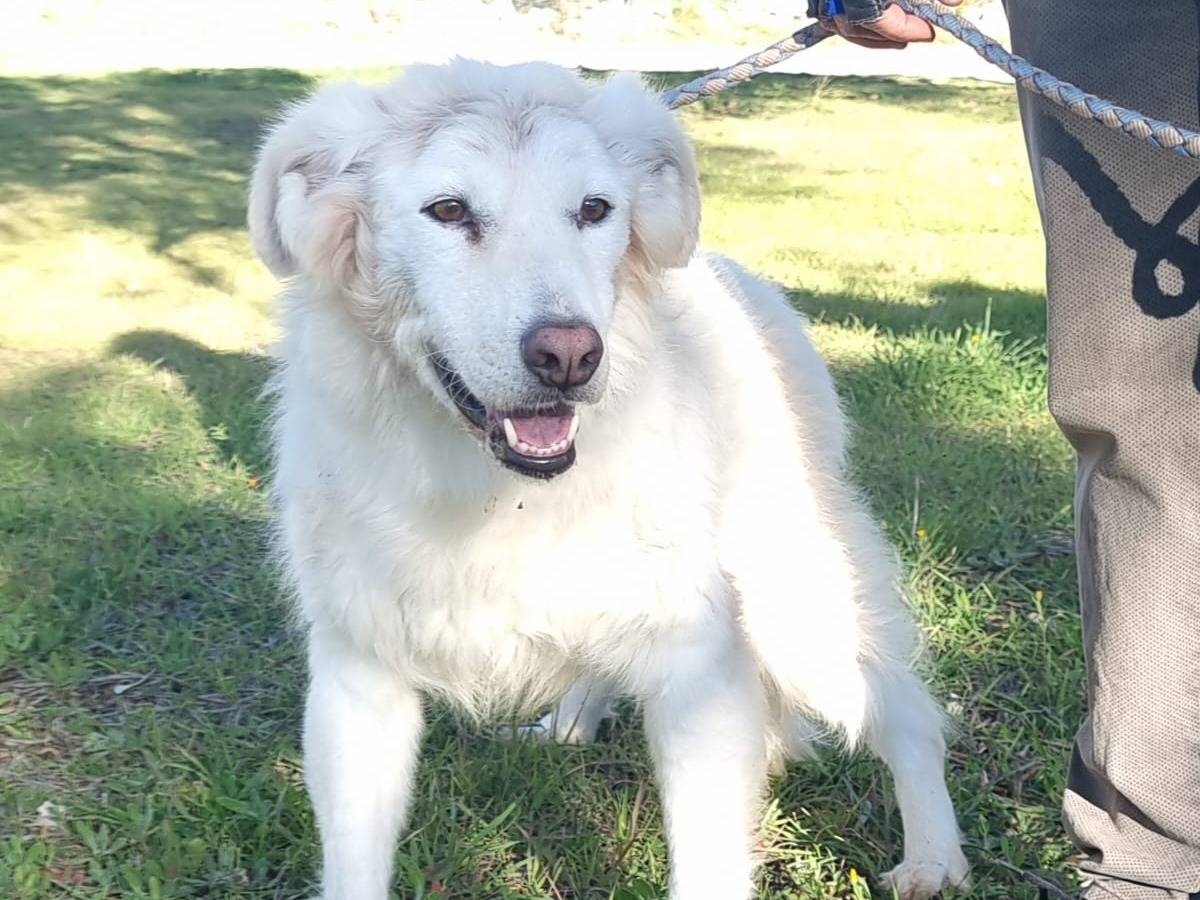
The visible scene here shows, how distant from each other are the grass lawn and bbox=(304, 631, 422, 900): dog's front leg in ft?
0.88

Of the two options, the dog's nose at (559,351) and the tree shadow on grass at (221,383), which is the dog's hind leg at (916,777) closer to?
the dog's nose at (559,351)

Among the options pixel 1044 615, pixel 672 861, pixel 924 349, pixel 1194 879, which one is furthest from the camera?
pixel 924 349

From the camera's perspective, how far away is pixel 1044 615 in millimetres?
4184

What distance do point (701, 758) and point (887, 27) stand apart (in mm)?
1436

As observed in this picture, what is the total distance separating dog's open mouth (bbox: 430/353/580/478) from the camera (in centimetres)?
248

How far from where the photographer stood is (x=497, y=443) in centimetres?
250

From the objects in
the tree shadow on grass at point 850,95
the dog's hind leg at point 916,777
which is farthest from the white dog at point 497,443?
the tree shadow on grass at point 850,95

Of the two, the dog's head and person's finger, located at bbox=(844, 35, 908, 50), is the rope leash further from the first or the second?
the dog's head

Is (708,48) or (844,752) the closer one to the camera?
(844,752)

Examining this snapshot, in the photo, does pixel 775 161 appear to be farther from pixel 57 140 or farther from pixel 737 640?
pixel 737 640

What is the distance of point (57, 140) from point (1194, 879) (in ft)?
37.2

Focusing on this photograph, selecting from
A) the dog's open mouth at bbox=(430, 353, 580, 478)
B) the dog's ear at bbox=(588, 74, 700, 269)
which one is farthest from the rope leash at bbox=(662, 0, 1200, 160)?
the dog's open mouth at bbox=(430, 353, 580, 478)

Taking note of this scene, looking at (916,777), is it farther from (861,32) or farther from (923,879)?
(861,32)

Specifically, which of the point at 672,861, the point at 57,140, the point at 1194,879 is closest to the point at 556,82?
the point at 672,861
